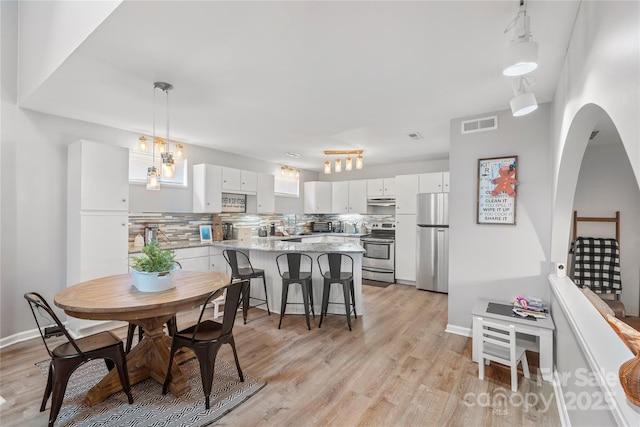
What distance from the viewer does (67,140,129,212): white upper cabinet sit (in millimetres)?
3244

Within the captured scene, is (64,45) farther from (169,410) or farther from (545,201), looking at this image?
(545,201)

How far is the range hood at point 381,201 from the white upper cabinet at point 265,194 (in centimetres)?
215

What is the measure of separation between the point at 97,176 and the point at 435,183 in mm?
5124

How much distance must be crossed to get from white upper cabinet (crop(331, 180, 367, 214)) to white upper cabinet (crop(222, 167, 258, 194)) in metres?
2.08

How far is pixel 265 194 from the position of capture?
579 cm

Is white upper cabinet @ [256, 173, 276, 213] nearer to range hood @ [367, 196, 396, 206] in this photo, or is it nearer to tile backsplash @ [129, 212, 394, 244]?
tile backsplash @ [129, 212, 394, 244]

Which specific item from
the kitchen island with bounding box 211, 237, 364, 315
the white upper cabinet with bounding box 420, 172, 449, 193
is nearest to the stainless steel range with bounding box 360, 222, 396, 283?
the white upper cabinet with bounding box 420, 172, 449, 193

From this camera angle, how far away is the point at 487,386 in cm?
232

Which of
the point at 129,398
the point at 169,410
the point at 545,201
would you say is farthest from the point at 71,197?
the point at 545,201

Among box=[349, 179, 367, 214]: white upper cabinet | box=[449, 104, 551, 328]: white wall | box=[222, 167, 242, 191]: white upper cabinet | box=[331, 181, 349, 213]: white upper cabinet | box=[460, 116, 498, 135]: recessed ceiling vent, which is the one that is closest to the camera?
box=[449, 104, 551, 328]: white wall

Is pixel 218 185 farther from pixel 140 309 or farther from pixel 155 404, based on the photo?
pixel 155 404

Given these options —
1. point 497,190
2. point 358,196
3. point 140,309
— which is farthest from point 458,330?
point 358,196

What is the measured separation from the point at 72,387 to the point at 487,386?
10.8 feet

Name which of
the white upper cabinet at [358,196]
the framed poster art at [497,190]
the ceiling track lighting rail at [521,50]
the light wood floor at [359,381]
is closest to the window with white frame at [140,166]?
the light wood floor at [359,381]
